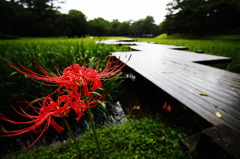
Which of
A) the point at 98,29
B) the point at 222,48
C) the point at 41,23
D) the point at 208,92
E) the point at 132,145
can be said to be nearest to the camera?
the point at 132,145

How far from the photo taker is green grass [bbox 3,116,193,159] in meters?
1.38

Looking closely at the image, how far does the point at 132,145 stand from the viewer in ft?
5.01

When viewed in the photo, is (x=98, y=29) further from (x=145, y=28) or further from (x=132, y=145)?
(x=145, y=28)

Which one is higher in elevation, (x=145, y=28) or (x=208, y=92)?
(x=145, y=28)

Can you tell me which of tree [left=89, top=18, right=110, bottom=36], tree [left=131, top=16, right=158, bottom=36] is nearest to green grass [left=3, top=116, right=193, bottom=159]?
tree [left=89, top=18, right=110, bottom=36]

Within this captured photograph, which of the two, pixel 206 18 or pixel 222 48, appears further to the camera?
pixel 206 18

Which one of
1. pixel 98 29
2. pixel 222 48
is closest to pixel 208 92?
pixel 222 48

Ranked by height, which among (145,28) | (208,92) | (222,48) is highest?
(145,28)

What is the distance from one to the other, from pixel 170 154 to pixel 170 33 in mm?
37132

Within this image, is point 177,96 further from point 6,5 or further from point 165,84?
point 6,5

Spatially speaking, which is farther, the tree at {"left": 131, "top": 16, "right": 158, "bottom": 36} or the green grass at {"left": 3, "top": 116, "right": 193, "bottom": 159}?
the tree at {"left": 131, "top": 16, "right": 158, "bottom": 36}

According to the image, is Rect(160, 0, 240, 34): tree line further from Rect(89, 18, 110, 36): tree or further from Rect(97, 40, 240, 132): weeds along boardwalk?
Rect(97, 40, 240, 132): weeds along boardwalk

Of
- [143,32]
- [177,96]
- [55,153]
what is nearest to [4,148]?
[55,153]

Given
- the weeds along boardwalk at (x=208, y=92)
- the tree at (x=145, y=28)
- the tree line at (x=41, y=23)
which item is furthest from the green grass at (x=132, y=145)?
the tree at (x=145, y=28)
